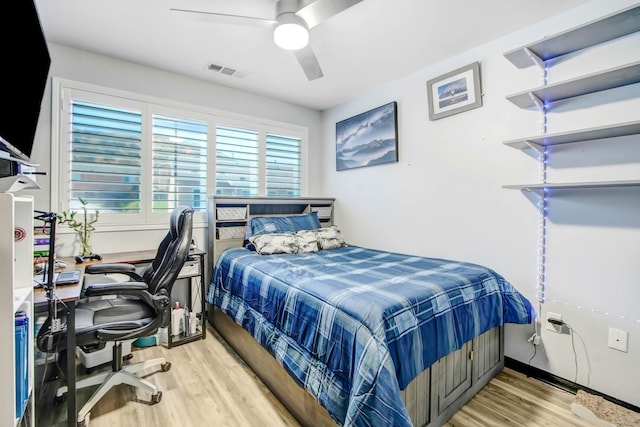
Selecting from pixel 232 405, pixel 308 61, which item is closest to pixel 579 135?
pixel 308 61

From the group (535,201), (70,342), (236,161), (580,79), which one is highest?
(580,79)

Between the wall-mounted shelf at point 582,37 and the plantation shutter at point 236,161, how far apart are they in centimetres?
256

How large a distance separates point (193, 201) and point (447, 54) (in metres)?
2.77

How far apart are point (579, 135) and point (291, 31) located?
186 cm

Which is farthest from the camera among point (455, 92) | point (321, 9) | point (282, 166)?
point (282, 166)

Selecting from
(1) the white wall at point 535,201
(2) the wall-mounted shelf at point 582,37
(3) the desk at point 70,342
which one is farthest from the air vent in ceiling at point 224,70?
(2) the wall-mounted shelf at point 582,37

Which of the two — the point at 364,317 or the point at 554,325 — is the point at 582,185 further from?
the point at 364,317

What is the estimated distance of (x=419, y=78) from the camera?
282cm

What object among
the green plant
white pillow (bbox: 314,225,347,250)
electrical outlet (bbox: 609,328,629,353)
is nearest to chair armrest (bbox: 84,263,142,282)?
the green plant

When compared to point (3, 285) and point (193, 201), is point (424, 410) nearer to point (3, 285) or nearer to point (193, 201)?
point (3, 285)

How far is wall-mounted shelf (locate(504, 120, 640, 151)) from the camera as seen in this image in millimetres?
1586

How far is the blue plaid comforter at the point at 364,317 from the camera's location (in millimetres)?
1202

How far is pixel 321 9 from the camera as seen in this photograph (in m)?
1.67

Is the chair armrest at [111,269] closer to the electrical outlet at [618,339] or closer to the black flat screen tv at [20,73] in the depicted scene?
the black flat screen tv at [20,73]
